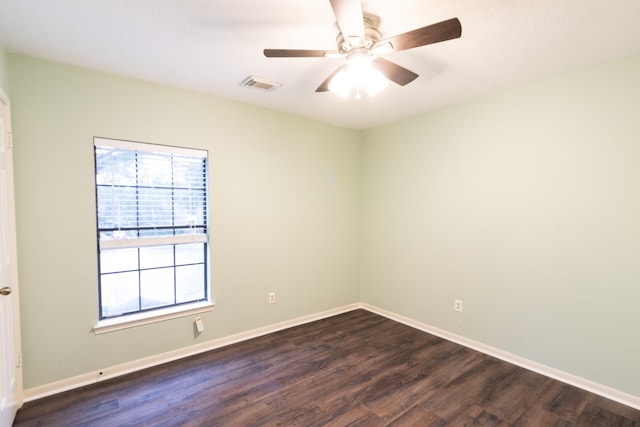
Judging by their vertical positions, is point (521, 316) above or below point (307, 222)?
below

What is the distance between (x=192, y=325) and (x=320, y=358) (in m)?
1.22

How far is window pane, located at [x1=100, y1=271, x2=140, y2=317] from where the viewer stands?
2.54 metres

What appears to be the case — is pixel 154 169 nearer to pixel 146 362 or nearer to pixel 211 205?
pixel 211 205

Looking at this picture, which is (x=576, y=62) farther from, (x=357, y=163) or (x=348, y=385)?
(x=348, y=385)

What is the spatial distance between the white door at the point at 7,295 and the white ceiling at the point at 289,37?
2.04 ft

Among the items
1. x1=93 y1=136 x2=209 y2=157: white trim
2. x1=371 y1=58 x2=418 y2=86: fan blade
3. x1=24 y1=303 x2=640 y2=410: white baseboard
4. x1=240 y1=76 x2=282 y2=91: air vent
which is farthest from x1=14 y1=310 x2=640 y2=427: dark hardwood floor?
x1=240 y1=76 x2=282 y2=91: air vent

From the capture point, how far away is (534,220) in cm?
258

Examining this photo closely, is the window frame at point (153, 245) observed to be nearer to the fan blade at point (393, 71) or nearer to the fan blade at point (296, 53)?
the fan blade at point (296, 53)

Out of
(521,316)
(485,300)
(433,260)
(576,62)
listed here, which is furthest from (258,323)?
(576,62)

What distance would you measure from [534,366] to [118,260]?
361 cm

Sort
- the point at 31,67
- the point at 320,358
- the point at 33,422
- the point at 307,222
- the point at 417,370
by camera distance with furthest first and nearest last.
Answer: the point at 307,222
the point at 320,358
the point at 417,370
the point at 31,67
the point at 33,422

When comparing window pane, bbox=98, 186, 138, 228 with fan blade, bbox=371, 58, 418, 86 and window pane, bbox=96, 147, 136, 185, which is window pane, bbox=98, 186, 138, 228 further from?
fan blade, bbox=371, 58, 418, 86

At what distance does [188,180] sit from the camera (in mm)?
2869

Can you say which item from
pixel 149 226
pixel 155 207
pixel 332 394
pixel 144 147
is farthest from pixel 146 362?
pixel 144 147
